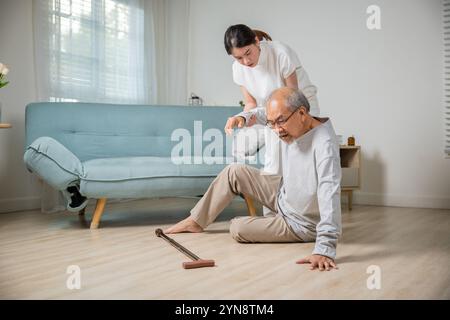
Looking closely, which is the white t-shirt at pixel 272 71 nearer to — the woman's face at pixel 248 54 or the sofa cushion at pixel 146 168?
the woman's face at pixel 248 54

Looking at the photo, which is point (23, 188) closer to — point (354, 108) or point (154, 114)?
point (154, 114)

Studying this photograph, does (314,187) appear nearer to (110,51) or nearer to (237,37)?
(237,37)

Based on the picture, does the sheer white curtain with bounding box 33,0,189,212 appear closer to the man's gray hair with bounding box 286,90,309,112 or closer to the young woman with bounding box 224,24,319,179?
the young woman with bounding box 224,24,319,179

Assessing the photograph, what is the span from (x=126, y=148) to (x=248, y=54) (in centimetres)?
154

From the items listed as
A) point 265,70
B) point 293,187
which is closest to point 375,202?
point 265,70

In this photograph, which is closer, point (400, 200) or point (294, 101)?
point (294, 101)

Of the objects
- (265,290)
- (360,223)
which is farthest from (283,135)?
(360,223)

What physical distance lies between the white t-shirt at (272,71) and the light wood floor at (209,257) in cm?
81

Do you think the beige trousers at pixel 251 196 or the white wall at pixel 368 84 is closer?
the beige trousers at pixel 251 196

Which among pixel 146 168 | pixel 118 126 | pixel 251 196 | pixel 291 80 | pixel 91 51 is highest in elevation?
pixel 91 51

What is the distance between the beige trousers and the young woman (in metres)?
0.14

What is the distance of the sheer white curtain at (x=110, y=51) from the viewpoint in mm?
3924

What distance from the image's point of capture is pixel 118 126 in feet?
12.0

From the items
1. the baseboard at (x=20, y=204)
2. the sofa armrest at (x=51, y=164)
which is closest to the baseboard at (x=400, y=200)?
the sofa armrest at (x=51, y=164)
